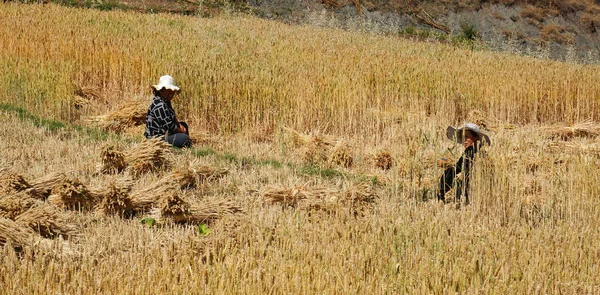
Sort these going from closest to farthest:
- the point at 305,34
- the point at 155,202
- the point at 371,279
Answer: the point at 371,279, the point at 155,202, the point at 305,34

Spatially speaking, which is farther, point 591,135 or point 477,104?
point 477,104

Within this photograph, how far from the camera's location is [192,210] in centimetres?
544

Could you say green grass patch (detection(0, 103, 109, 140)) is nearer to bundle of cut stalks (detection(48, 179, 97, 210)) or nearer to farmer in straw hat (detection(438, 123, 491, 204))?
bundle of cut stalks (detection(48, 179, 97, 210))

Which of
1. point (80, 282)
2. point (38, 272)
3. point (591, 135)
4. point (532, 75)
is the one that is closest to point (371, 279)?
point (80, 282)

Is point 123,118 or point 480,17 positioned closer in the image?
point 123,118

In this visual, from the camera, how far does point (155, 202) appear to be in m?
5.69

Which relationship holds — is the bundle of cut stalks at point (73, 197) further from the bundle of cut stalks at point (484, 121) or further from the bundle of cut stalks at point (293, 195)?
the bundle of cut stalks at point (484, 121)

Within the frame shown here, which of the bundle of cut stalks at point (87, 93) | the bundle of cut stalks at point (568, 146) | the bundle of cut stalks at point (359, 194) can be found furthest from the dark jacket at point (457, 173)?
the bundle of cut stalks at point (87, 93)

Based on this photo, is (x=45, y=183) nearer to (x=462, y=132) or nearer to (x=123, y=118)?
(x=123, y=118)

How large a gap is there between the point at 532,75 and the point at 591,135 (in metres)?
3.47

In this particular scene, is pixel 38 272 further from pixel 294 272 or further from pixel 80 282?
pixel 294 272

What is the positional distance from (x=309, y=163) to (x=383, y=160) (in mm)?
841

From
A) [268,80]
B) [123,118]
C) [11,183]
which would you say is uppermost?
[268,80]

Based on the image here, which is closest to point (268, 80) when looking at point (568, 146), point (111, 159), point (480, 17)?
point (111, 159)
